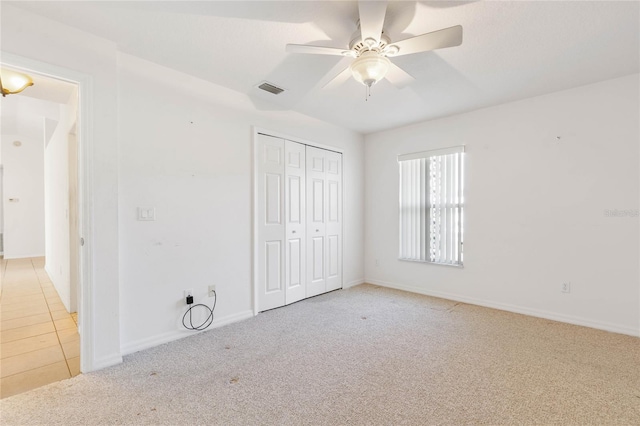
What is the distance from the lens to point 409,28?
6.59 feet

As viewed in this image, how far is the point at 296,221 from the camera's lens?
150 inches

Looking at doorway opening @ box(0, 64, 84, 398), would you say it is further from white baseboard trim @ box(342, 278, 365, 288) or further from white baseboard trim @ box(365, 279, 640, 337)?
white baseboard trim @ box(365, 279, 640, 337)

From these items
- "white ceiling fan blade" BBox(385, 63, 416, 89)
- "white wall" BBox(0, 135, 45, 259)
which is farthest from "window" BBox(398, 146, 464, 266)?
"white wall" BBox(0, 135, 45, 259)

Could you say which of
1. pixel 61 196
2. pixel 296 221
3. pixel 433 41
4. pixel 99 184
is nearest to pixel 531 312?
pixel 296 221

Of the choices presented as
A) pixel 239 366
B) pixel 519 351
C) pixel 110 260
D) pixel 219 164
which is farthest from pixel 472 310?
pixel 110 260

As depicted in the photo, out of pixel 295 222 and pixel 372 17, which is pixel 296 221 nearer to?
pixel 295 222

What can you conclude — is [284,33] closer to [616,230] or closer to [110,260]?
[110,260]

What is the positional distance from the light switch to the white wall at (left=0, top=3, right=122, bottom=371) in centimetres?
24

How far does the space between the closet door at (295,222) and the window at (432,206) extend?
1573 mm

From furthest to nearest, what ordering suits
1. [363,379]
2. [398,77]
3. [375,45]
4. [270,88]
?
[270,88] → [398,77] → [363,379] → [375,45]

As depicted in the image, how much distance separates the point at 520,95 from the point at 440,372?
3.05 meters

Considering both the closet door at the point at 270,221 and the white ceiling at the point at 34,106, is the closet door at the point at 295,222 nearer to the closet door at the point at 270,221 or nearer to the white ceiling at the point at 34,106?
the closet door at the point at 270,221

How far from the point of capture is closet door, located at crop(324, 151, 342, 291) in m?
4.26

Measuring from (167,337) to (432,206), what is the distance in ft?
11.6
